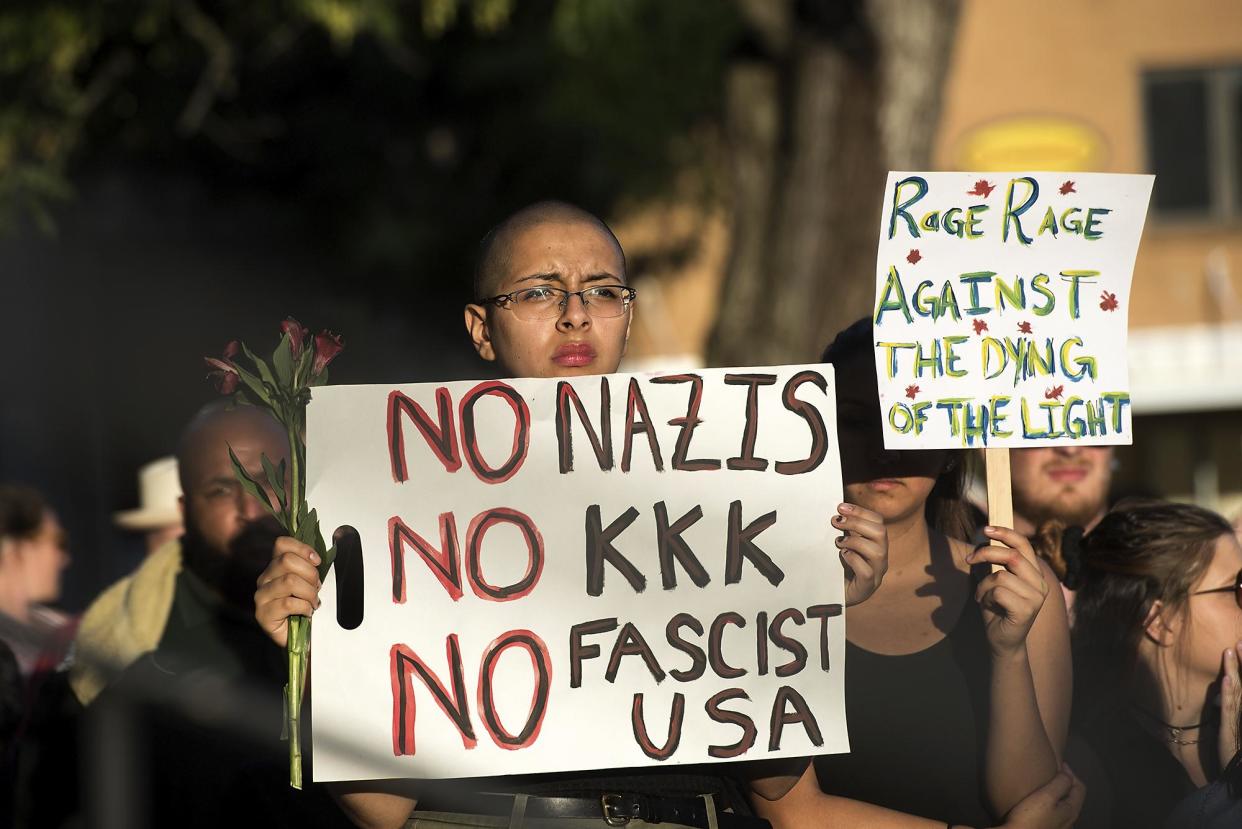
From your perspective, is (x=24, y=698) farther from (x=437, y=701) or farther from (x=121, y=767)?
(x=121, y=767)

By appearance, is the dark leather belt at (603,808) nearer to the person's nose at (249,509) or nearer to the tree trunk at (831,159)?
the person's nose at (249,509)

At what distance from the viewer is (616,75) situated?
10.0 metres

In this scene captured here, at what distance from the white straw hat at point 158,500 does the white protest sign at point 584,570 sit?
206cm

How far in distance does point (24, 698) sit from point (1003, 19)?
1207 centimetres

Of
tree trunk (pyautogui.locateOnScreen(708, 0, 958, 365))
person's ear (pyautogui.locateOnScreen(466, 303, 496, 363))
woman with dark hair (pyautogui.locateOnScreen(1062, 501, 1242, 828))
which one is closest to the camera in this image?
person's ear (pyautogui.locateOnScreen(466, 303, 496, 363))

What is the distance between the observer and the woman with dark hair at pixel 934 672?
2.66 metres

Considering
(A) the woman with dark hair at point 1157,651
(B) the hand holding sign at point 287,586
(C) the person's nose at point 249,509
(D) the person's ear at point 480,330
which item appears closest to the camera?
(B) the hand holding sign at point 287,586

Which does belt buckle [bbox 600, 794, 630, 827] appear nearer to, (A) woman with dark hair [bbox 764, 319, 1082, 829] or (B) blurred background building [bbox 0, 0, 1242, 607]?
(A) woman with dark hair [bbox 764, 319, 1082, 829]

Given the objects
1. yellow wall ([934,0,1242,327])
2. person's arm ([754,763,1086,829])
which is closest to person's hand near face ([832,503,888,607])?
person's arm ([754,763,1086,829])

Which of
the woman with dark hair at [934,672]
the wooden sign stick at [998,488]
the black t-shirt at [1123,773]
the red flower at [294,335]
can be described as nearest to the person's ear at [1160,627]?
the black t-shirt at [1123,773]

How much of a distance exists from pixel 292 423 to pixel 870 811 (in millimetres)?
1153

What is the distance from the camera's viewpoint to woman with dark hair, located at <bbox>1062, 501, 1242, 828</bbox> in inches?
119

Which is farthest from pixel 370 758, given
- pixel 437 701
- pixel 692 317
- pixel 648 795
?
pixel 692 317

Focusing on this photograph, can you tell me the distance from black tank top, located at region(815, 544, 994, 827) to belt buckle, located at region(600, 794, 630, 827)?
0.42 m
